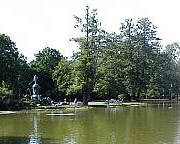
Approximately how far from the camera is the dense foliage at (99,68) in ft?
237

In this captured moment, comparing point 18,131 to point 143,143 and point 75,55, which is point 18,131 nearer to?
point 143,143

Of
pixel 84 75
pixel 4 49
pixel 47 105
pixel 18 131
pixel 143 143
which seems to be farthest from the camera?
pixel 4 49

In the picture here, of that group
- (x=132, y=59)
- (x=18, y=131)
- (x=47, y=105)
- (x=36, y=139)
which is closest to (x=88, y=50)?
(x=47, y=105)

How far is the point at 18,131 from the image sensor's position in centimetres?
3122

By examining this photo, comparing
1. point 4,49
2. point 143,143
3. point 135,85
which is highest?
point 4,49

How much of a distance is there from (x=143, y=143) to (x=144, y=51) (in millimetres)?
67532

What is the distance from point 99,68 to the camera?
7606cm

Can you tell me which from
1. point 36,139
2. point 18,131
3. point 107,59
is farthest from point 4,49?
point 36,139

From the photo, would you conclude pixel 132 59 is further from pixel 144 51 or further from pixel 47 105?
pixel 47 105

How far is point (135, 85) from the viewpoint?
3541 inches

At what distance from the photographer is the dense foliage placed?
72.4m

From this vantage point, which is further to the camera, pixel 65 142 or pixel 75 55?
pixel 75 55

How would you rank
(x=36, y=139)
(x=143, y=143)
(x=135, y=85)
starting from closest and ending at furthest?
(x=143, y=143)
(x=36, y=139)
(x=135, y=85)

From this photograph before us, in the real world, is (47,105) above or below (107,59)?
below
